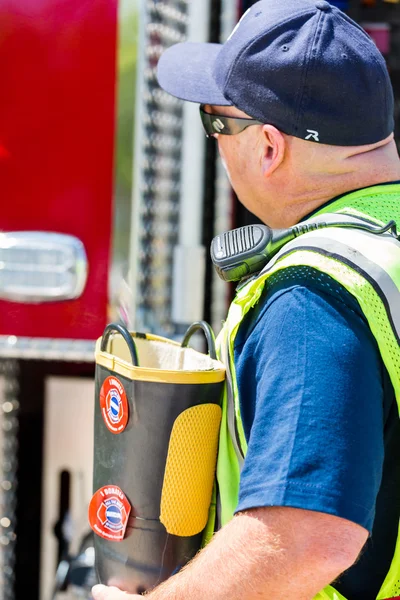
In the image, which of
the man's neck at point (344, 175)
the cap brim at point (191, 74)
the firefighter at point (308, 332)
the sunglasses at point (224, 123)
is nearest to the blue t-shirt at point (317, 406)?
the firefighter at point (308, 332)

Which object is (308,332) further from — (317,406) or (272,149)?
(272,149)

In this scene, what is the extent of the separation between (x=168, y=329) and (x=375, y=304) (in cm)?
126

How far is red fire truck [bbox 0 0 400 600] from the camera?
2.26 metres

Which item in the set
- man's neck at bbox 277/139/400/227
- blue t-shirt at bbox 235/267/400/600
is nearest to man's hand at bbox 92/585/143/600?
blue t-shirt at bbox 235/267/400/600

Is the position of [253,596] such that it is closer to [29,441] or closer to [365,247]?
[365,247]

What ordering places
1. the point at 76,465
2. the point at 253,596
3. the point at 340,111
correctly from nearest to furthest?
the point at 253,596 < the point at 340,111 < the point at 76,465

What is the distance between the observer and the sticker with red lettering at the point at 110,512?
1317mm

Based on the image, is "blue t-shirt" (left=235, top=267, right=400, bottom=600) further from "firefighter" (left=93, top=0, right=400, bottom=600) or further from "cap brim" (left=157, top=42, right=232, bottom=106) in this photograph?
"cap brim" (left=157, top=42, right=232, bottom=106)

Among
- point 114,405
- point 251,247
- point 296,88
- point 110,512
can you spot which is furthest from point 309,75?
point 110,512

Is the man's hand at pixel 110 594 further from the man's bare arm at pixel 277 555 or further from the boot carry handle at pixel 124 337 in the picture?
the boot carry handle at pixel 124 337

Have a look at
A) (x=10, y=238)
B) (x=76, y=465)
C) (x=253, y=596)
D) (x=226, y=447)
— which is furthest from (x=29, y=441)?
(x=253, y=596)

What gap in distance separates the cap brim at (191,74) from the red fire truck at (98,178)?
0.60 m

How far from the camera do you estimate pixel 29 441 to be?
2707mm

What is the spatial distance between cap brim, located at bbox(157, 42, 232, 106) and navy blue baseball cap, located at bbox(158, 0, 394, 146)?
0.09 m
